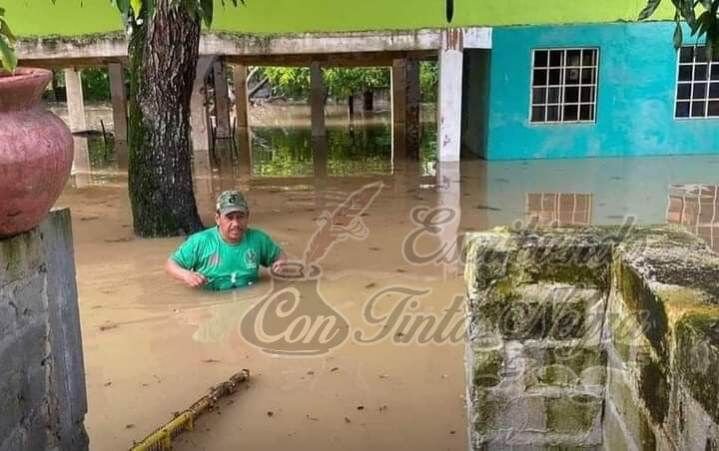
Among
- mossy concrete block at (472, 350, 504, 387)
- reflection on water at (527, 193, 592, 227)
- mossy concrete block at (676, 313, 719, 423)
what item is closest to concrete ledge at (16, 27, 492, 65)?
reflection on water at (527, 193, 592, 227)

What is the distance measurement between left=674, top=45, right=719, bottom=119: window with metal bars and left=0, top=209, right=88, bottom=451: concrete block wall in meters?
13.4

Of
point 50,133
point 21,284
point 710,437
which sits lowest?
point 710,437

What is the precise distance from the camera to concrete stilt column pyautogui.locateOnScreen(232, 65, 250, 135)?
21.5 metres

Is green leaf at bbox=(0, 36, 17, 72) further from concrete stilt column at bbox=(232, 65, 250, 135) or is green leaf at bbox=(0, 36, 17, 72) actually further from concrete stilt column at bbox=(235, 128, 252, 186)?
concrete stilt column at bbox=(232, 65, 250, 135)

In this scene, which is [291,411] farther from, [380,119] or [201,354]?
[380,119]

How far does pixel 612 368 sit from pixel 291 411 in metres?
2.10

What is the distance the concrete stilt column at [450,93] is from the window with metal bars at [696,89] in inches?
165

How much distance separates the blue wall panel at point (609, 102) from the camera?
44.6 feet

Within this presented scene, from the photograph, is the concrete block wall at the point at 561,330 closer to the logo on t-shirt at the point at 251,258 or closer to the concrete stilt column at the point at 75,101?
the logo on t-shirt at the point at 251,258

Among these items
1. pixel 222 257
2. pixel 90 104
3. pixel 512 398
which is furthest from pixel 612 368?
pixel 90 104

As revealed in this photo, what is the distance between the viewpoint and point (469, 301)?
106 inches

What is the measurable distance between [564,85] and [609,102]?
34.3 inches

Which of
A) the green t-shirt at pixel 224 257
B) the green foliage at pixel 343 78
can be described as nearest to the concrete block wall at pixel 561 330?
the green t-shirt at pixel 224 257

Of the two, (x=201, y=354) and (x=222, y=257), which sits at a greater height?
(x=222, y=257)
